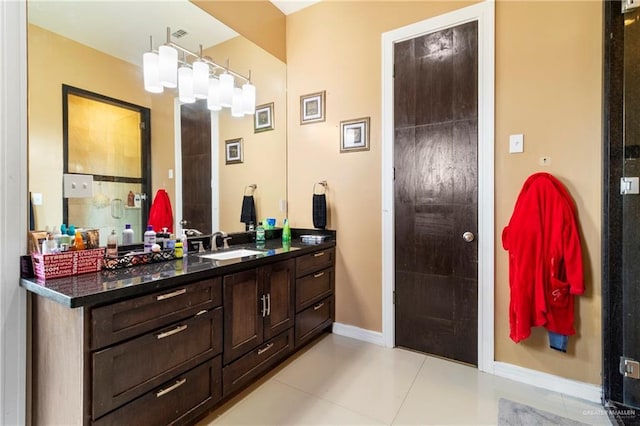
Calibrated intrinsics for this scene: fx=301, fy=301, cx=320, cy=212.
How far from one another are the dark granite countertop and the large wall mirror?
366 mm

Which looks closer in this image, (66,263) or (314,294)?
(66,263)

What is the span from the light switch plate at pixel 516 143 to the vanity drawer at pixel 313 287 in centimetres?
166

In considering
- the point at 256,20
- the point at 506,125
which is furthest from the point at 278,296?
the point at 256,20

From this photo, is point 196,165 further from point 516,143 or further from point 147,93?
point 516,143

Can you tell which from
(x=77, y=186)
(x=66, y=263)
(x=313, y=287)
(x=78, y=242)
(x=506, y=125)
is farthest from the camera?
(x=313, y=287)

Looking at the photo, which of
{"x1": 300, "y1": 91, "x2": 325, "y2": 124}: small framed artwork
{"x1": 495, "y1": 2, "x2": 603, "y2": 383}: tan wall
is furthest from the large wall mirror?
{"x1": 495, "y1": 2, "x2": 603, "y2": 383}: tan wall

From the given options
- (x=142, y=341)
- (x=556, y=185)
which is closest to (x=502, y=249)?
(x=556, y=185)

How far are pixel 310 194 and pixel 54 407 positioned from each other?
2134 millimetres

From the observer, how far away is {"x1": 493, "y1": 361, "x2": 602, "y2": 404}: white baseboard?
5.95 feet

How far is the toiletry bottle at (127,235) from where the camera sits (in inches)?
70.2

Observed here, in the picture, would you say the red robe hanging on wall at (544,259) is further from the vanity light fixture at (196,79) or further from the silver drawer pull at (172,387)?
the vanity light fixture at (196,79)

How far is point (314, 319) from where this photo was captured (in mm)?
2484

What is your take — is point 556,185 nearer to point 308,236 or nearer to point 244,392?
point 308,236

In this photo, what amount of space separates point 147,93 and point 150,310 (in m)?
1.37
